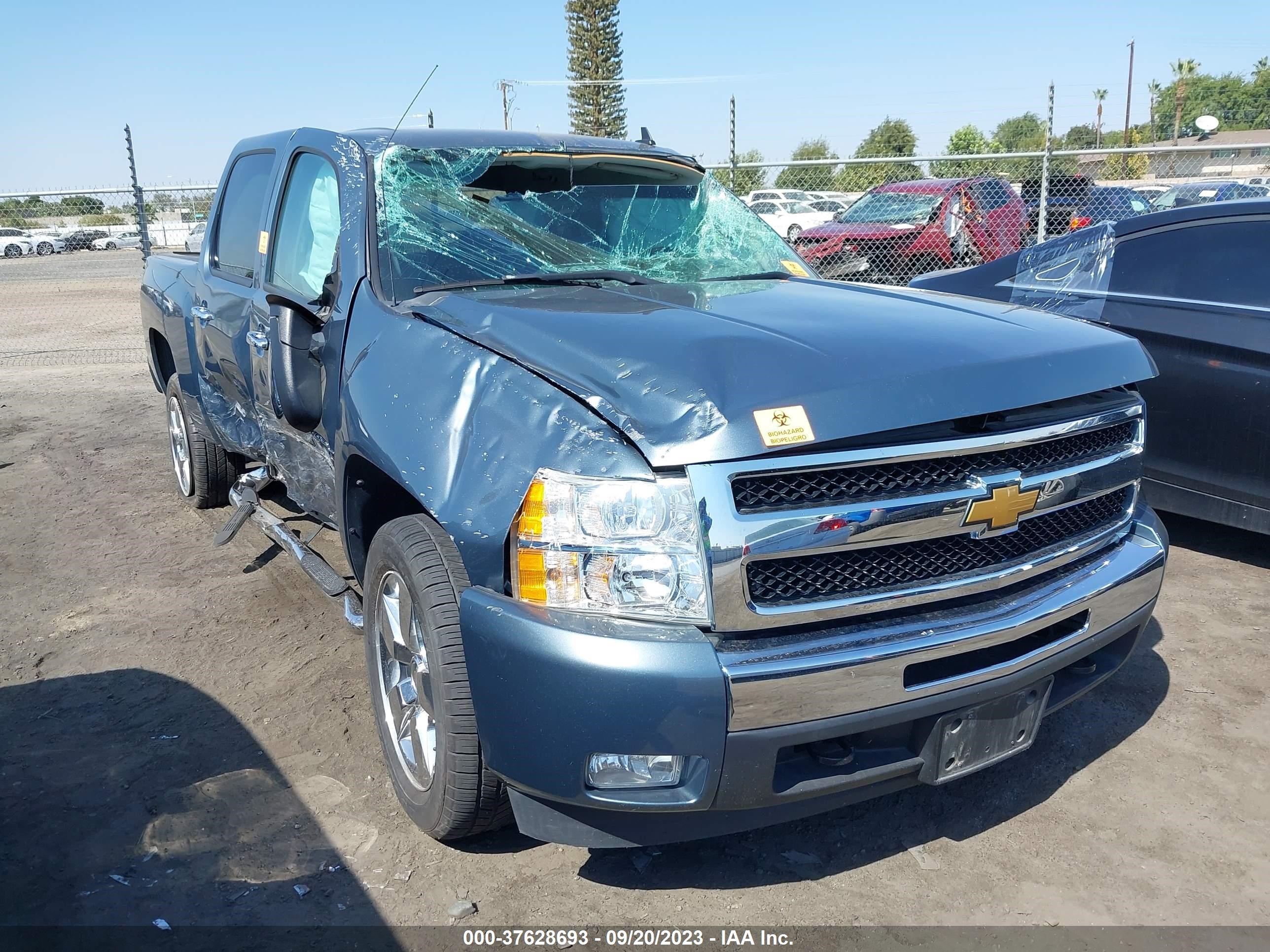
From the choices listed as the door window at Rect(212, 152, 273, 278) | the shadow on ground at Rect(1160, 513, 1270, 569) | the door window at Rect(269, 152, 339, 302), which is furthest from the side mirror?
the shadow on ground at Rect(1160, 513, 1270, 569)

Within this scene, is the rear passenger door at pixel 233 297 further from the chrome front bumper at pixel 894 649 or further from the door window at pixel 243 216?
the chrome front bumper at pixel 894 649

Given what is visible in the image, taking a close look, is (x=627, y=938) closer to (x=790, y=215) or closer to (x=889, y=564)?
(x=889, y=564)

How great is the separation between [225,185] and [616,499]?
3733 millimetres

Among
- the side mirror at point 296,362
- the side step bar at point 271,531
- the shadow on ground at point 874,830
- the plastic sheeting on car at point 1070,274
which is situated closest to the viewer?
the shadow on ground at point 874,830

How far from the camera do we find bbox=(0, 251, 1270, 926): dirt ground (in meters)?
2.52

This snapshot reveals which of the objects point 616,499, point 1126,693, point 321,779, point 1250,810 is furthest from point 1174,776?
point 321,779

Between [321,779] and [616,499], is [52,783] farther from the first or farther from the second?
[616,499]

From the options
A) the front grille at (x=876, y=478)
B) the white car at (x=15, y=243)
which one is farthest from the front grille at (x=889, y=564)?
the white car at (x=15, y=243)

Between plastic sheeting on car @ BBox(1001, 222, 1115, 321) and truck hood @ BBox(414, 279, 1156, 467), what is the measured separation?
2340 mm

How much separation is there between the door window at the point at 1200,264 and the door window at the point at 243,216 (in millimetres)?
4063

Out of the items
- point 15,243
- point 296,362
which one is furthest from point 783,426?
point 15,243

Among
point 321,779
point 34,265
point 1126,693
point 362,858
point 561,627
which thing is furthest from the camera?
point 34,265

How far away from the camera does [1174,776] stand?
306 cm

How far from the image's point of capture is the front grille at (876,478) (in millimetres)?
2109
